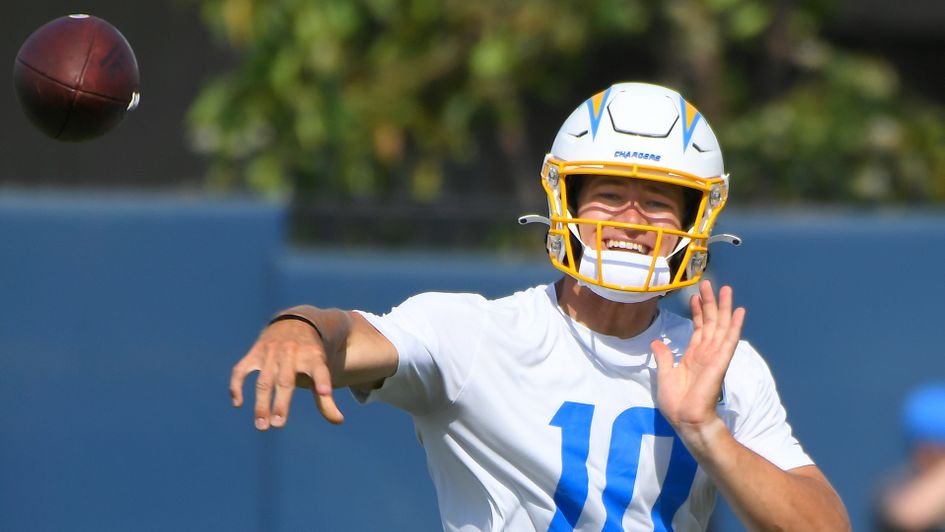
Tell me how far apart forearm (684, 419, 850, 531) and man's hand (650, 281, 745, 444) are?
1.0 inches

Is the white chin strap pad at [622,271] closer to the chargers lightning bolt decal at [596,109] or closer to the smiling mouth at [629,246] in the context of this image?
the smiling mouth at [629,246]

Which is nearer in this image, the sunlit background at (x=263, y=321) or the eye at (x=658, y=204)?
the eye at (x=658, y=204)

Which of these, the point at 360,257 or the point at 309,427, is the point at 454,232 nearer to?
the point at 360,257

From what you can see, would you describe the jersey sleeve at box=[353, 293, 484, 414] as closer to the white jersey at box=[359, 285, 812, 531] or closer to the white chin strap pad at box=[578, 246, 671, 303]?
the white jersey at box=[359, 285, 812, 531]

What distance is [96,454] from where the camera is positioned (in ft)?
18.8

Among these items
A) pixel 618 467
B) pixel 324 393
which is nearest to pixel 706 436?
pixel 618 467

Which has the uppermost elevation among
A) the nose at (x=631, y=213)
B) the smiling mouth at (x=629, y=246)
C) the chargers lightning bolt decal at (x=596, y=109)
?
the chargers lightning bolt decal at (x=596, y=109)

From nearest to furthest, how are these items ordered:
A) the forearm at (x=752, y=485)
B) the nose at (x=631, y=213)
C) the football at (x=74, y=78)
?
1. the forearm at (x=752, y=485)
2. the nose at (x=631, y=213)
3. the football at (x=74, y=78)

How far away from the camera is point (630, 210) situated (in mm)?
3492

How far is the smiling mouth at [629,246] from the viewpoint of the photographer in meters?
3.43

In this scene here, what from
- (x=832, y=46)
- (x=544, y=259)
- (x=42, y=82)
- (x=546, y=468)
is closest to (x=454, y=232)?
(x=544, y=259)

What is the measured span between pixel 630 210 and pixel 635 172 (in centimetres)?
11

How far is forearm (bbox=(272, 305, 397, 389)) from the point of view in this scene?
9.67ft

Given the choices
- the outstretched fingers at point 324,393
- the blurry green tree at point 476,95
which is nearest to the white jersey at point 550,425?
the outstretched fingers at point 324,393
